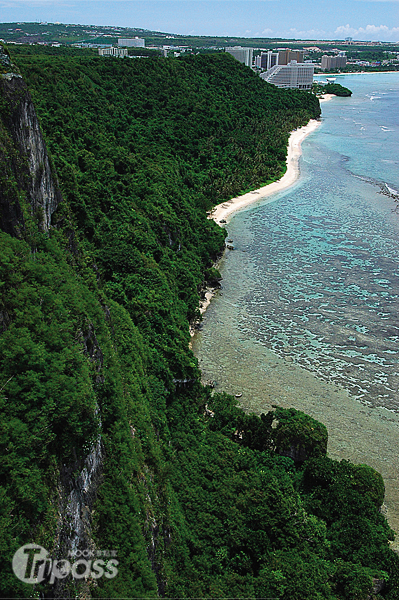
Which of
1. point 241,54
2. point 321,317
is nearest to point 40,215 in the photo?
point 321,317

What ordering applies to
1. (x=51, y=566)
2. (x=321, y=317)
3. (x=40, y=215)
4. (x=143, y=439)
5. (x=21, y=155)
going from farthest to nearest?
1. (x=321, y=317)
2. (x=40, y=215)
3. (x=21, y=155)
4. (x=143, y=439)
5. (x=51, y=566)

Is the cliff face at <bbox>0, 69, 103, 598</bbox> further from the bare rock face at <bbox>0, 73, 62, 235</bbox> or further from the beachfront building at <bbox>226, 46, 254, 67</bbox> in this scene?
the beachfront building at <bbox>226, 46, 254, 67</bbox>

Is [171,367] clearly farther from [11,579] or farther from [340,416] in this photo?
[11,579]

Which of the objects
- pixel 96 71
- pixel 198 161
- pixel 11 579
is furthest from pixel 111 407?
pixel 96 71

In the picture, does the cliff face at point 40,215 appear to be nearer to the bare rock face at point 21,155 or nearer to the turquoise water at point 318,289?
the bare rock face at point 21,155

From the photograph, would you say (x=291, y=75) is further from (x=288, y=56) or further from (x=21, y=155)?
(x=21, y=155)

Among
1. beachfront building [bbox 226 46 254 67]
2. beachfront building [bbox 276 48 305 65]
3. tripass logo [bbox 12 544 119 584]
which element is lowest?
tripass logo [bbox 12 544 119 584]

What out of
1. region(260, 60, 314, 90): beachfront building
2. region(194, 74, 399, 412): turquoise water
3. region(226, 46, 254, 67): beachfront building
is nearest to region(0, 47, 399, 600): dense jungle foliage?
region(194, 74, 399, 412): turquoise water
